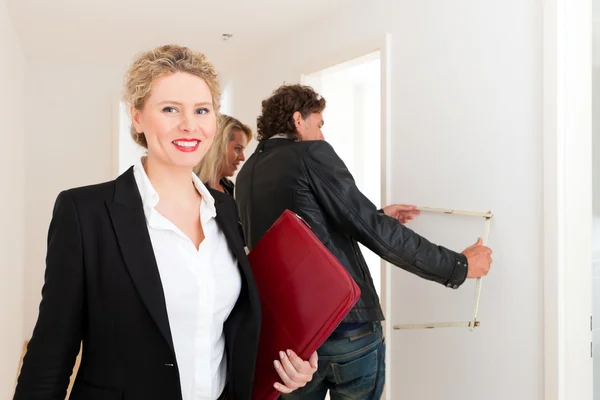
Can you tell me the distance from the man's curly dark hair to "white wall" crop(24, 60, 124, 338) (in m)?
3.61

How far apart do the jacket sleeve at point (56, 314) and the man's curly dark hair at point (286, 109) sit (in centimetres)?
127

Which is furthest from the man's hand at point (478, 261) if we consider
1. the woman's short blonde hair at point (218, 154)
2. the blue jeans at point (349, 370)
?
the woman's short blonde hair at point (218, 154)

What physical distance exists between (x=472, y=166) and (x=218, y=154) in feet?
4.62

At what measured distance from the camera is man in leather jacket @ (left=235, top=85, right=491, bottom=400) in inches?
75.1

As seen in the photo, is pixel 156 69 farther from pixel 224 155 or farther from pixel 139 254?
pixel 224 155

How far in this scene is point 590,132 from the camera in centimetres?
207

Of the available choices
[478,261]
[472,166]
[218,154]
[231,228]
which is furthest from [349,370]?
[218,154]

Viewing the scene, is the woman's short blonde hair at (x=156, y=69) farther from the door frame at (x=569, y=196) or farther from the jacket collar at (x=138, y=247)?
the door frame at (x=569, y=196)

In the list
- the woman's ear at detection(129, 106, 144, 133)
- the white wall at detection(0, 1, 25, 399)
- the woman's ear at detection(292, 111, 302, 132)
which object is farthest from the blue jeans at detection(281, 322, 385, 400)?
the white wall at detection(0, 1, 25, 399)

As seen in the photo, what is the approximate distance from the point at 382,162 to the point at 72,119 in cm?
363

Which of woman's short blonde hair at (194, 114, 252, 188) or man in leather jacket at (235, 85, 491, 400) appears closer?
man in leather jacket at (235, 85, 491, 400)

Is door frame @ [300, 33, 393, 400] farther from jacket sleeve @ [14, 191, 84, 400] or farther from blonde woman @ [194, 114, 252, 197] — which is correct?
jacket sleeve @ [14, 191, 84, 400]

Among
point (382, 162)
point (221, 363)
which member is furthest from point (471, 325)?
point (221, 363)

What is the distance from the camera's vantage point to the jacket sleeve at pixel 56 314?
1.02 meters
